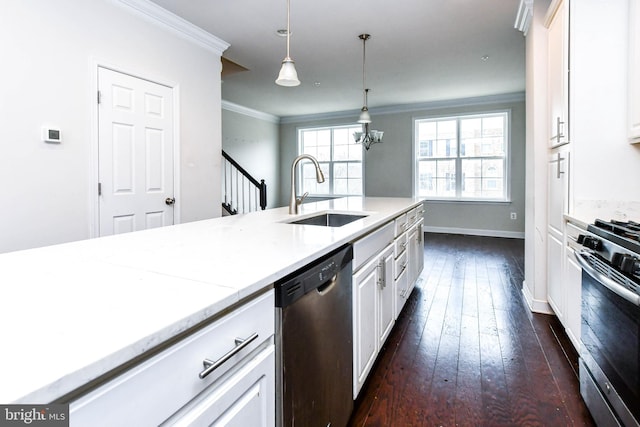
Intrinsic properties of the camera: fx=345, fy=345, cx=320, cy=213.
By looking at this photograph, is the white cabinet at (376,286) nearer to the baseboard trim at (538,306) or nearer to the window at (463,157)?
the baseboard trim at (538,306)

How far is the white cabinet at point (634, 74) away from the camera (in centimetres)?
183

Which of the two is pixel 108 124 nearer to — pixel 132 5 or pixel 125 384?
pixel 132 5

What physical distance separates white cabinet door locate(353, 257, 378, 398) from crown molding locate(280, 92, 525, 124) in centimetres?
571

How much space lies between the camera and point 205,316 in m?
0.64

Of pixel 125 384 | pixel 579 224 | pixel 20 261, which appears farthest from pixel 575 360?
pixel 20 261

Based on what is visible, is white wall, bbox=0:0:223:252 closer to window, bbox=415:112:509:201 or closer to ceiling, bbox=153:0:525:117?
ceiling, bbox=153:0:525:117

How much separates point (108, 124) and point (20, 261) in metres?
2.14

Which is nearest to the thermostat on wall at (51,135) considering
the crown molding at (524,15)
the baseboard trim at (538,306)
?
the crown molding at (524,15)

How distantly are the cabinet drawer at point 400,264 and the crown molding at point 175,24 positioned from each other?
293 cm

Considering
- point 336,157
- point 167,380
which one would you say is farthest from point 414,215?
point 336,157

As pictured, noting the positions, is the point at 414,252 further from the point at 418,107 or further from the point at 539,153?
the point at 418,107

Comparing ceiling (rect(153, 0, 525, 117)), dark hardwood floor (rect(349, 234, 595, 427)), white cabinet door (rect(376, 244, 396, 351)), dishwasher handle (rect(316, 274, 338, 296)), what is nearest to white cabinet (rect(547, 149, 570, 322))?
dark hardwood floor (rect(349, 234, 595, 427))

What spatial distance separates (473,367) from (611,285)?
1.00m

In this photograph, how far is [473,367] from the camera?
6.50 feet
